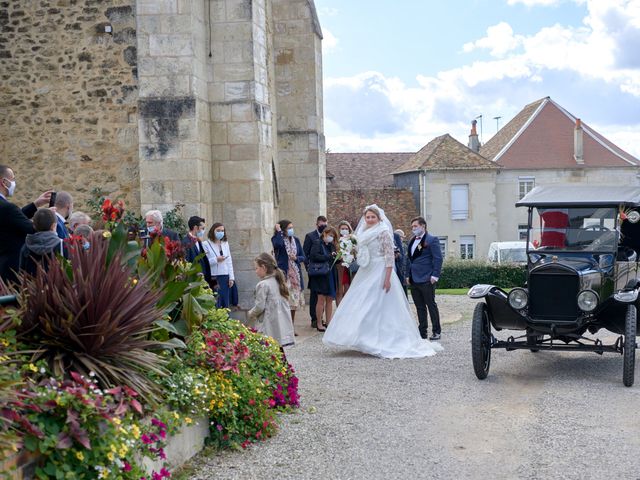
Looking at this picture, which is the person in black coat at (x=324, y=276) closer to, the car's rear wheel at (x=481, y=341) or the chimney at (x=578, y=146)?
the car's rear wheel at (x=481, y=341)

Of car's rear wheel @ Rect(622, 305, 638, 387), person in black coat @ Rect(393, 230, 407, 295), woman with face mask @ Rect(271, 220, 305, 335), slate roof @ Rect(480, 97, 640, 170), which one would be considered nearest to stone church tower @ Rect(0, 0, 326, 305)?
woman with face mask @ Rect(271, 220, 305, 335)

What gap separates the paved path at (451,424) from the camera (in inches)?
222

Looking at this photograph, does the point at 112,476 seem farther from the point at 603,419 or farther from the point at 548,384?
the point at 548,384

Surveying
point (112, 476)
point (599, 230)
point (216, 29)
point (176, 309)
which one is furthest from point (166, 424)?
point (216, 29)

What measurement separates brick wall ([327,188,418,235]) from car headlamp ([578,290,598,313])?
32.9 meters

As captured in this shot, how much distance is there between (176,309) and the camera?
6633mm

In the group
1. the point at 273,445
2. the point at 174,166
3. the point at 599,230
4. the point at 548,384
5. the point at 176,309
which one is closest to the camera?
the point at 273,445

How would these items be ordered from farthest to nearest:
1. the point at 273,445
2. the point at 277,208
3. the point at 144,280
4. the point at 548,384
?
Answer: the point at 277,208, the point at 548,384, the point at 273,445, the point at 144,280

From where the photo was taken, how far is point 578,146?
146 feet

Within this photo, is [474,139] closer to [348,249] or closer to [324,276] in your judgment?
[324,276]

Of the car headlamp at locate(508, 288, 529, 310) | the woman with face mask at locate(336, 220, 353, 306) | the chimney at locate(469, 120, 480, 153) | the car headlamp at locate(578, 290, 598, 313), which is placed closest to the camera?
the car headlamp at locate(578, 290, 598, 313)

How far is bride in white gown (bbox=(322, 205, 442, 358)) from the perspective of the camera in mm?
10109

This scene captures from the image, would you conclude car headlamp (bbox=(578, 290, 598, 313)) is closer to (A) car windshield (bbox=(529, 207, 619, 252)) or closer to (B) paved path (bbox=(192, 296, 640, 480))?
(B) paved path (bbox=(192, 296, 640, 480))

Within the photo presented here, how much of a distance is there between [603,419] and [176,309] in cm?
372
